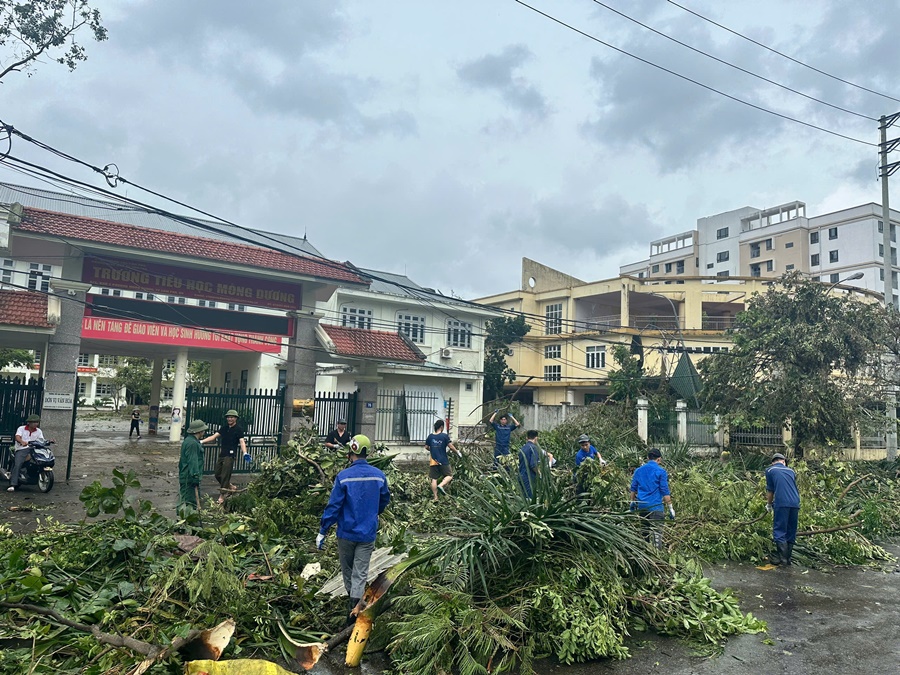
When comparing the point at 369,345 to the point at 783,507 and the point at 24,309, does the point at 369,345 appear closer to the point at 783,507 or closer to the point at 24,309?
the point at 24,309

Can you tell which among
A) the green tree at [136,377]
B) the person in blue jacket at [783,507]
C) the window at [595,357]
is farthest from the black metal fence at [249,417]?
the green tree at [136,377]

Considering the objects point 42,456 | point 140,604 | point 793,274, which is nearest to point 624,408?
point 793,274

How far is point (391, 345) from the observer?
17094 mm

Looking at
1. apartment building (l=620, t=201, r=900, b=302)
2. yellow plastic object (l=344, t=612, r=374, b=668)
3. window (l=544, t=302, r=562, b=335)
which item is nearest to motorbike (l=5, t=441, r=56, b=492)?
yellow plastic object (l=344, t=612, r=374, b=668)

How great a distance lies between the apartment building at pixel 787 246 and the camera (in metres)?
53.1

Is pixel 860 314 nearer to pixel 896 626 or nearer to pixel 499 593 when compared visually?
pixel 896 626

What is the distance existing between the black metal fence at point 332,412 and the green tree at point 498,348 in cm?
1764

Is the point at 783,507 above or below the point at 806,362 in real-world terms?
below

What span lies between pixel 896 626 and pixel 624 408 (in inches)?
583

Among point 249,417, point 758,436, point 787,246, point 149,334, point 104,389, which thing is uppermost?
point 787,246

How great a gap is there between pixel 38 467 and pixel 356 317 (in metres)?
19.5

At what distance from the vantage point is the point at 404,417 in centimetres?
1873

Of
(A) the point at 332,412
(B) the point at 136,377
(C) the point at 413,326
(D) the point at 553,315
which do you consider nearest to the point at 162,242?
(A) the point at 332,412

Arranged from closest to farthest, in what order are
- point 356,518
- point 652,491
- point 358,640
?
point 358,640
point 356,518
point 652,491
